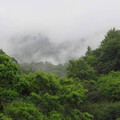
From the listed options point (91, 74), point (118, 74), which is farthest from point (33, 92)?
point (91, 74)

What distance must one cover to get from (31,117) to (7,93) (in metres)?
2.23

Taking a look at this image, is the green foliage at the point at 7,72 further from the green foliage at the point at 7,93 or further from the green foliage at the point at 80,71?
the green foliage at the point at 80,71

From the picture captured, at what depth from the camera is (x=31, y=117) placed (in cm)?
1025

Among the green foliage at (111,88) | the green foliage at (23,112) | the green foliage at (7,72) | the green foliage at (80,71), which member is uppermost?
the green foliage at (80,71)

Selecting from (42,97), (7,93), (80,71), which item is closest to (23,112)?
(7,93)

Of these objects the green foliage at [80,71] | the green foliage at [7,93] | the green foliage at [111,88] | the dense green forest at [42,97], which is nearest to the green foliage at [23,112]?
the dense green forest at [42,97]

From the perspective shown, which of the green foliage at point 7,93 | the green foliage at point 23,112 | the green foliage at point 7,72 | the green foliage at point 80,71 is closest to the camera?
the green foliage at point 23,112

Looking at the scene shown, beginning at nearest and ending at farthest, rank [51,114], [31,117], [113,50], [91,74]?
[31,117] < [51,114] < [91,74] < [113,50]

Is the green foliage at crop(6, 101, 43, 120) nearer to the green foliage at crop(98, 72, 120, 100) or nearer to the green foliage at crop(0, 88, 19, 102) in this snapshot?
the green foliage at crop(0, 88, 19, 102)

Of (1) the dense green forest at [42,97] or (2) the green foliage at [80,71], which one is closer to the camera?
(1) the dense green forest at [42,97]

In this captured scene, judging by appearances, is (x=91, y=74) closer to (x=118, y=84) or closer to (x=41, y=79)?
(x=118, y=84)

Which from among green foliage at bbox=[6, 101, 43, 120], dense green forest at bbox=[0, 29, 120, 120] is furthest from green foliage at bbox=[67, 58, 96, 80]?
green foliage at bbox=[6, 101, 43, 120]

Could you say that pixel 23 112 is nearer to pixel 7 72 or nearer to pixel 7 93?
pixel 7 93

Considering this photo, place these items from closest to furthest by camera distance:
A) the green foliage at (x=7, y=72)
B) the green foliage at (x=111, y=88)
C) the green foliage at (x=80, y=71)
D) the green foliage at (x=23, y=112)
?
the green foliage at (x=23, y=112) → the green foliage at (x=7, y=72) → the green foliage at (x=111, y=88) → the green foliage at (x=80, y=71)
